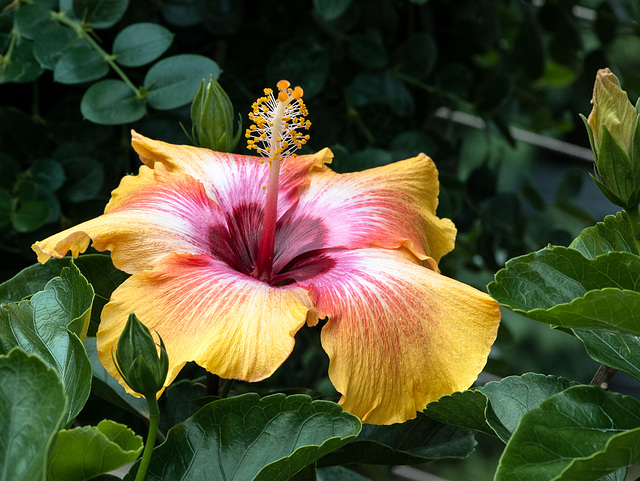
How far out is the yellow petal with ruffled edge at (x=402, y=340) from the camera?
2.26 feet

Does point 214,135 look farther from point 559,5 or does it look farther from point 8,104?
point 559,5

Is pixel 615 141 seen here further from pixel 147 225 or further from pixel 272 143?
pixel 147 225

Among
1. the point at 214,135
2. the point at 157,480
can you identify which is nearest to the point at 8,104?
the point at 214,135

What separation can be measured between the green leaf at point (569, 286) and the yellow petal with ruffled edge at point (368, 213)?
0.21 metres

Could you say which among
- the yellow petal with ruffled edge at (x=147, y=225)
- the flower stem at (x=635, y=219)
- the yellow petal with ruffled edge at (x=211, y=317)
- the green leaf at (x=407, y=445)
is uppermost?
the flower stem at (x=635, y=219)

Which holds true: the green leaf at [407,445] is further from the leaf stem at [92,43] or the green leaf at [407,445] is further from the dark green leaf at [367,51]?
the dark green leaf at [367,51]

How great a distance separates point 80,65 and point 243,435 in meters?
0.67

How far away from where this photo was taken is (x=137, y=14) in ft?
4.12

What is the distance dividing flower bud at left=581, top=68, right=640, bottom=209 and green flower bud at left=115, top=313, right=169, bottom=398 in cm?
49

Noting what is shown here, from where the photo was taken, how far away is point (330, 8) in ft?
3.97

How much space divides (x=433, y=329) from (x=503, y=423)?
0.36 ft

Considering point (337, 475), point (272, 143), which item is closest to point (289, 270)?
point (272, 143)

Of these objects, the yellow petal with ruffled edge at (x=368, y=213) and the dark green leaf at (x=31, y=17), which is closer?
the yellow petal with ruffled edge at (x=368, y=213)

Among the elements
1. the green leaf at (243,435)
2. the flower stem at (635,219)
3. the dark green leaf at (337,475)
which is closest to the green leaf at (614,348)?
the flower stem at (635,219)
